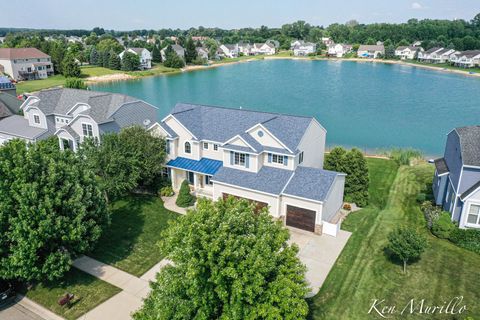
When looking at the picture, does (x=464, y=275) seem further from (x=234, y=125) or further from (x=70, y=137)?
(x=70, y=137)

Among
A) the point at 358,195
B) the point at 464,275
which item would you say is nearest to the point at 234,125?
the point at 358,195

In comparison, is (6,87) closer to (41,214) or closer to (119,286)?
(41,214)

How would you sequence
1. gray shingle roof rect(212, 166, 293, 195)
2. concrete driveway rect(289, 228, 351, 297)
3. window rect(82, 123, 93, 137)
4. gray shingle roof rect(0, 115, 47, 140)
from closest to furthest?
1. concrete driveway rect(289, 228, 351, 297)
2. gray shingle roof rect(212, 166, 293, 195)
3. window rect(82, 123, 93, 137)
4. gray shingle roof rect(0, 115, 47, 140)

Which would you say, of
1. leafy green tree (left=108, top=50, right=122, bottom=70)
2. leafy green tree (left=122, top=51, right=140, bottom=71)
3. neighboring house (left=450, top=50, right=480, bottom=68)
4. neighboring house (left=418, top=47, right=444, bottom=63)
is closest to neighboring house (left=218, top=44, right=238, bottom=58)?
leafy green tree (left=122, top=51, right=140, bottom=71)

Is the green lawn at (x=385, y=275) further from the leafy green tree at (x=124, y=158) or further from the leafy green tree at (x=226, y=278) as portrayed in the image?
the leafy green tree at (x=124, y=158)

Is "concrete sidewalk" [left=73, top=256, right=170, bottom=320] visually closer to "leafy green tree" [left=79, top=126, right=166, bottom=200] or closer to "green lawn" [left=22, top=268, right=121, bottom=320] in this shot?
"green lawn" [left=22, top=268, right=121, bottom=320]
